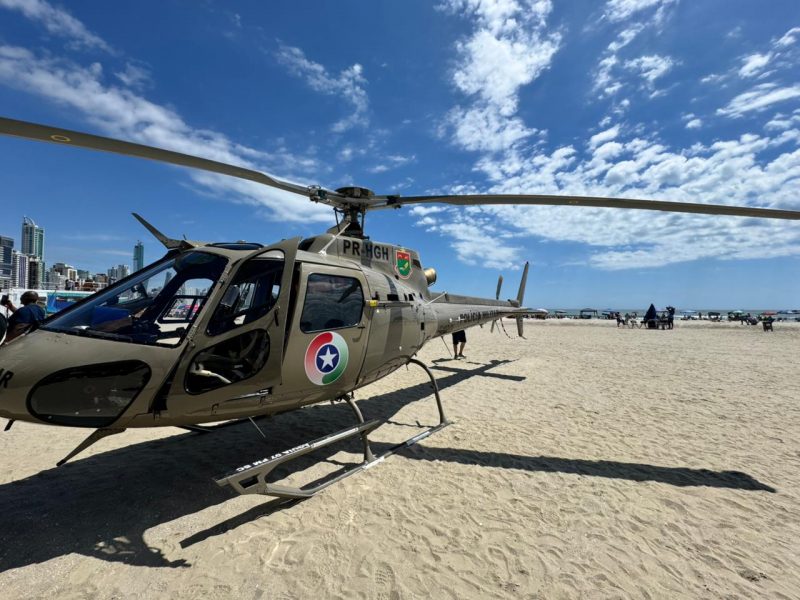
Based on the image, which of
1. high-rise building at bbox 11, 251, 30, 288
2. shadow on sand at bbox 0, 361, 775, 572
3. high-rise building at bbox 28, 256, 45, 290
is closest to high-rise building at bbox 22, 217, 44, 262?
high-rise building at bbox 11, 251, 30, 288

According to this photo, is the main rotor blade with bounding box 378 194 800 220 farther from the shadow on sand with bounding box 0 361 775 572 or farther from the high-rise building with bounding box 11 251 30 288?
the high-rise building with bounding box 11 251 30 288

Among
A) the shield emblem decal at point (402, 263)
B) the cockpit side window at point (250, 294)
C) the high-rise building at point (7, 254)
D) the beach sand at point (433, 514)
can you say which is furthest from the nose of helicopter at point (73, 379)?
the high-rise building at point (7, 254)

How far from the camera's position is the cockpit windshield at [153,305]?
3.38 metres

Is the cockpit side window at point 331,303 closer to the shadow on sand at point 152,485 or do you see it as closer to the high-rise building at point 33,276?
the shadow on sand at point 152,485

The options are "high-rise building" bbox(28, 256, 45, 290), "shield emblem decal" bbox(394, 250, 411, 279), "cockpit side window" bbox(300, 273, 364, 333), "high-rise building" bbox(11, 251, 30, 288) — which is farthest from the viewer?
"high-rise building" bbox(11, 251, 30, 288)

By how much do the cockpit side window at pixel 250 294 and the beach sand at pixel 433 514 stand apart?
2.09 metres

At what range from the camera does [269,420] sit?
22.5 feet

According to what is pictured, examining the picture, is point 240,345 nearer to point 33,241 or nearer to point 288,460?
point 288,460

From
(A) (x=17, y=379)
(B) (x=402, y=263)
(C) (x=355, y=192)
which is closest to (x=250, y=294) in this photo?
(A) (x=17, y=379)

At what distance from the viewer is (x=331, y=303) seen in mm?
4668

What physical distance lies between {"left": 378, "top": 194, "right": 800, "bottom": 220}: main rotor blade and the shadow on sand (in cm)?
371

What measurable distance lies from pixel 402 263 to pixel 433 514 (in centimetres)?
408

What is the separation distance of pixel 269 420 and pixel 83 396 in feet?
13.5

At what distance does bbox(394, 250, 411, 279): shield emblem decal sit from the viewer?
21.8 feet
